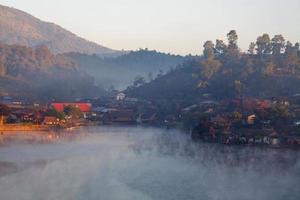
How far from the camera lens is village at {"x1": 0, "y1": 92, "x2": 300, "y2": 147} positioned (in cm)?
2262

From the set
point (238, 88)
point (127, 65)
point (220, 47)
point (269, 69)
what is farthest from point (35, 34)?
point (238, 88)

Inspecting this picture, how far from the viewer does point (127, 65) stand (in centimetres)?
9538

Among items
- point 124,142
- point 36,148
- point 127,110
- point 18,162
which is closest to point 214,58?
point 127,110

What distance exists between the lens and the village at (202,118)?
2262 centimetres

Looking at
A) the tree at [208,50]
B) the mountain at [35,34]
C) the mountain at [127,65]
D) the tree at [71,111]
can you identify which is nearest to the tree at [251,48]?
the tree at [208,50]

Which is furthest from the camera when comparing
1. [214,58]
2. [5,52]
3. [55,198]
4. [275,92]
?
[5,52]

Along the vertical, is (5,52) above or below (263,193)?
above

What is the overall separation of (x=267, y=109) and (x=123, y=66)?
236 ft

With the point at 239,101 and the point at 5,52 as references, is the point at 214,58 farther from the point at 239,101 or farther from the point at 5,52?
the point at 5,52

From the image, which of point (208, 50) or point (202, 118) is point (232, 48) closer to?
point (208, 50)

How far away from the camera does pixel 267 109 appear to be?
2406 cm

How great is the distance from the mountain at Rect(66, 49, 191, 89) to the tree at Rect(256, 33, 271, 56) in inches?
1627

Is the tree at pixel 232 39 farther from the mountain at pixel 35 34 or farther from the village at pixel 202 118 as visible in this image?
the mountain at pixel 35 34

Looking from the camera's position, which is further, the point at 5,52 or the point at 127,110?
the point at 5,52
